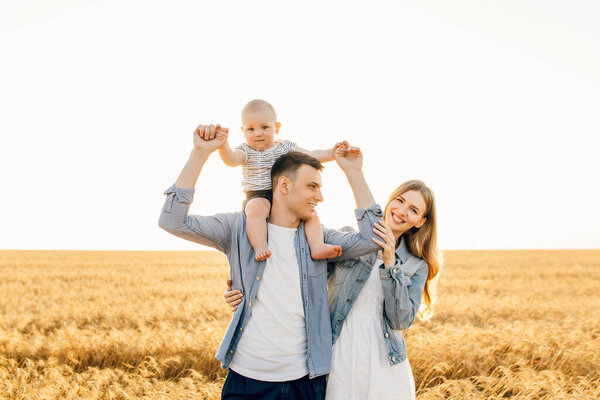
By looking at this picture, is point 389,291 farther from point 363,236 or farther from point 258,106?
point 258,106

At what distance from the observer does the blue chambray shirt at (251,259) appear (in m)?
2.67

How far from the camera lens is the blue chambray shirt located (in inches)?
105

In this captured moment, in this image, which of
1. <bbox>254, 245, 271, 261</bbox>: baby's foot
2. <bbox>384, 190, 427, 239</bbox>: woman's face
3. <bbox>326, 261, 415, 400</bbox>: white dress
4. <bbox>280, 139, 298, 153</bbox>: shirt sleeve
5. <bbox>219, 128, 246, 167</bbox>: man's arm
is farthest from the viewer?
<bbox>280, 139, 298, 153</bbox>: shirt sleeve

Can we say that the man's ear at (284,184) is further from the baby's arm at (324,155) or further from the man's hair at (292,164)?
the baby's arm at (324,155)

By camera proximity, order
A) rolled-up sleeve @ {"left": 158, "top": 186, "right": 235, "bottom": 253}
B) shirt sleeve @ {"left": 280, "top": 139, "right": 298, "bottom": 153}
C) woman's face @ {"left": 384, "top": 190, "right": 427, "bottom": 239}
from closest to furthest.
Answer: rolled-up sleeve @ {"left": 158, "top": 186, "right": 235, "bottom": 253} < woman's face @ {"left": 384, "top": 190, "right": 427, "bottom": 239} < shirt sleeve @ {"left": 280, "top": 139, "right": 298, "bottom": 153}

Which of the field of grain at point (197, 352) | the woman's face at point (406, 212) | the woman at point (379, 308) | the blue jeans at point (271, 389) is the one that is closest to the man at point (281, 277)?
the blue jeans at point (271, 389)

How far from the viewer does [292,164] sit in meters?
2.87

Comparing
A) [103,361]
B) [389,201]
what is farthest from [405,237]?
[103,361]

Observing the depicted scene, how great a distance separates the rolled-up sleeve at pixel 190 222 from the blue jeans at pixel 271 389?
83 cm

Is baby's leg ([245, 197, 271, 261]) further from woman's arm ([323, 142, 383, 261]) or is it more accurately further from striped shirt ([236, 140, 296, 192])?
woman's arm ([323, 142, 383, 261])

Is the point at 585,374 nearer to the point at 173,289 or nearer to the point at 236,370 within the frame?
the point at 236,370

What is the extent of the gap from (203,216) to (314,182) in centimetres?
73

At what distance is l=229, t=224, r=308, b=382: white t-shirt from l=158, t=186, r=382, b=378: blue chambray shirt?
0.13ft

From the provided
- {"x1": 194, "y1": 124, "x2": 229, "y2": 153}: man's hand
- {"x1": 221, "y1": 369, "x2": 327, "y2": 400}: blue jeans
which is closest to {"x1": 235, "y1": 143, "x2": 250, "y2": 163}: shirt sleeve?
{"x1": 194, "y1": 124, "x2": 229, "y2": 153}: man's hand
